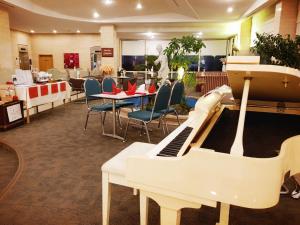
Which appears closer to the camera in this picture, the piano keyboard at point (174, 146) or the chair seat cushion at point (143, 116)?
the piano keyboard at point (174, 146)

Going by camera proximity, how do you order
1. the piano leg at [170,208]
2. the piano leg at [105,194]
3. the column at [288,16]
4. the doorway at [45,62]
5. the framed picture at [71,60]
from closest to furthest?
the piano leg at [170,208] < the piano leg at [105,194] < the column at [288,16] < the framed picture at [71,60] < the doorway at [45,62]

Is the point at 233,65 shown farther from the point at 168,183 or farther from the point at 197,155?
the point at 168,183

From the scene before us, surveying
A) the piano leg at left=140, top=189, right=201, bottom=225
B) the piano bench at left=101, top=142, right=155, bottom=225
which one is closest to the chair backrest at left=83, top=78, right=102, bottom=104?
the piano bench at left=101, top=142, right=155, bottom=225

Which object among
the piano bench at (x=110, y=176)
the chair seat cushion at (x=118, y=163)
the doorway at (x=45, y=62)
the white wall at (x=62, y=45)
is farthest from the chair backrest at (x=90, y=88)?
the doorway at (x=45, y=62)

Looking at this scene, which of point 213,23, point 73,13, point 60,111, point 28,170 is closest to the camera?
point 28,170

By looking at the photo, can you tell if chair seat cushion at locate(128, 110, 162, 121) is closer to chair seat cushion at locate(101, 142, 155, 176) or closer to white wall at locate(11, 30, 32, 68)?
chair seat cushion at locate(101, 142, 155, 176)

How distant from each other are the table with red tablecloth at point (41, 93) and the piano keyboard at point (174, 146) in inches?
162

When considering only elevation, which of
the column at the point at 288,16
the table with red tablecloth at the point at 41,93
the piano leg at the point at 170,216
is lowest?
the piano leg at the point at 170,216

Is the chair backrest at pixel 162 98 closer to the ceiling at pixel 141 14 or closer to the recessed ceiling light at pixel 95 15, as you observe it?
the ceiling at pixel 141 14

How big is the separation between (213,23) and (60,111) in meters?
6.84

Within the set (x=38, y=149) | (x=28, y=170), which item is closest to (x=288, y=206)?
(x=28, y=170)

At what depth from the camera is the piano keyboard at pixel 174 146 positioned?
1.27 meters

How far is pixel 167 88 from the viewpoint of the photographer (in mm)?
3514

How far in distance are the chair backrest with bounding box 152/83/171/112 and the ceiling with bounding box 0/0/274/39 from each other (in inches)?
161
